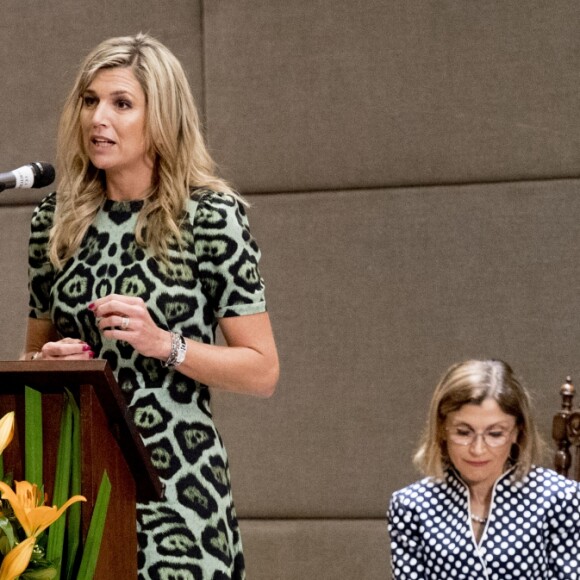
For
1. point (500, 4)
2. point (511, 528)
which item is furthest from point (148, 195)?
point (500, 4)

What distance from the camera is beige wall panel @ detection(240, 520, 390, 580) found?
9.24ft

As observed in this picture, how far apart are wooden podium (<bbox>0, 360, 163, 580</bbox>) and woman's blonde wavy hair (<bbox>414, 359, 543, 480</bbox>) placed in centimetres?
112

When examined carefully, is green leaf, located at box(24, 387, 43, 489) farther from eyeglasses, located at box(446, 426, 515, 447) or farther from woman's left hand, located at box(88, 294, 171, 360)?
eyeglasses, located at box(446, 426, 515, 447)

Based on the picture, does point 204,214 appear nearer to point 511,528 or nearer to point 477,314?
point 511,528

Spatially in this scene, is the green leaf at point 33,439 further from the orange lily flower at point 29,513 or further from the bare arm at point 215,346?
the bare arm at point 215,346

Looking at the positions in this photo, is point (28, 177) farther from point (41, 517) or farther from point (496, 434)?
point (496, 434)

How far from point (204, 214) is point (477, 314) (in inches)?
51.6

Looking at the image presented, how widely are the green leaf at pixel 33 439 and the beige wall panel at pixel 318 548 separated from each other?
6.34ft

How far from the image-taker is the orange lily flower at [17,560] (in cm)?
81

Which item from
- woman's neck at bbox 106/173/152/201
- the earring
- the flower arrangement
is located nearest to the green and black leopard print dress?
woman's neck at bbox 106/173/152/201

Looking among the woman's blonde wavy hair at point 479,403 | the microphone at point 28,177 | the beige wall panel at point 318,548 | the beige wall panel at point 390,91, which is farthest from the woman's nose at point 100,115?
the beige wall panel at point 318,548

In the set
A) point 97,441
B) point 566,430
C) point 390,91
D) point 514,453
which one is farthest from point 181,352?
point 390,91

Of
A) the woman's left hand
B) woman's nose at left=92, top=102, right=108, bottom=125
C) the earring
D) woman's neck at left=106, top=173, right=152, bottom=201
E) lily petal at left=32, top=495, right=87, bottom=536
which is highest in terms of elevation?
woman's nose at left=92, top=102, right=108, bottom=125

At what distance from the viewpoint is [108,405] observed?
1.09 m
